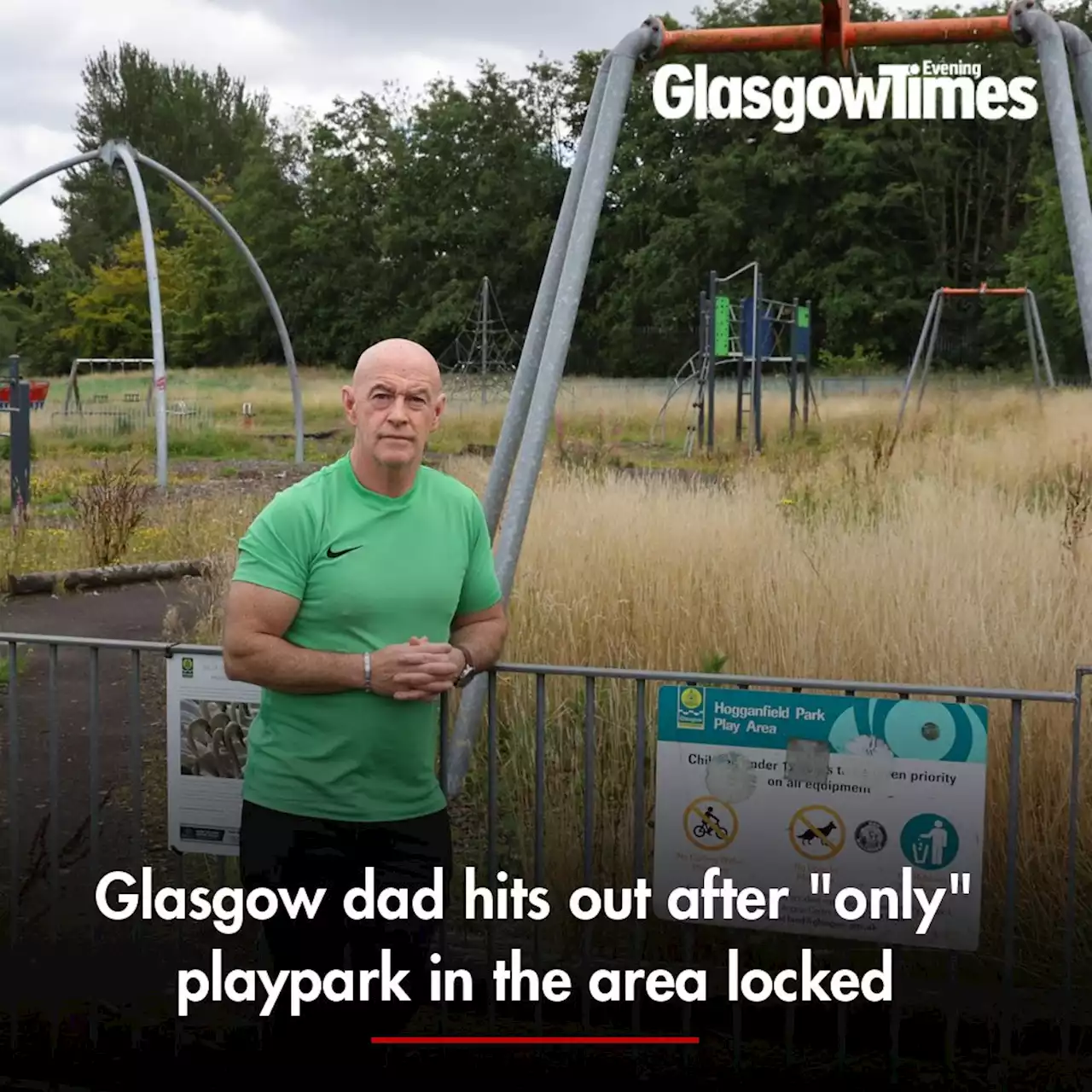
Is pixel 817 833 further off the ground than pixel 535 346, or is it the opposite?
pixel 535 346

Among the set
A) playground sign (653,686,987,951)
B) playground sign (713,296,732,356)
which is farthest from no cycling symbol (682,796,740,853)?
playground sign (713,296,732,356)

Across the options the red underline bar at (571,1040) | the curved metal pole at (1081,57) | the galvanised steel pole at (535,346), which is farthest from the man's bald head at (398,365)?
the curved metal pole at (1081,57)

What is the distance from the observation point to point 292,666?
272 centimetres

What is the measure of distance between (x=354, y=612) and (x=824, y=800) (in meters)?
1.00

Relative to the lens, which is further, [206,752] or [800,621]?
[800,621]

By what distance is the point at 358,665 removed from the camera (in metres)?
2.74

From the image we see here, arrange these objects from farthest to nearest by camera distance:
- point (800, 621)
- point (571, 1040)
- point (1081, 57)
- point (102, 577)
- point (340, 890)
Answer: point (102, 577), point (800, 621), point (1081, 57), point (571, 1040), point (340, 890)

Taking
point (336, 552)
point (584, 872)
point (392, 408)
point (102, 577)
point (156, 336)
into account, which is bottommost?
point (584, 872)

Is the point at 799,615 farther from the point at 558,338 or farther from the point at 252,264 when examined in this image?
the point at 252,264

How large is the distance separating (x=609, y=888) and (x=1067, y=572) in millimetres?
2710

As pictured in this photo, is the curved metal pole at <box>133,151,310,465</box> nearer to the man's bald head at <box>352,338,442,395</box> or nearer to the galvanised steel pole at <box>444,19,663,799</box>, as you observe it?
the galvanised steel pole at <box>444,19,663,799</box>

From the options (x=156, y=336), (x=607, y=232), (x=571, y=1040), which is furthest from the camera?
(x=607, y=232)

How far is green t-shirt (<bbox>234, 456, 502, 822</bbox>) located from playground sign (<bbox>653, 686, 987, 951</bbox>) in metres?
0.51

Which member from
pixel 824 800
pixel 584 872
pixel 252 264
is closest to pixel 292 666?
pixel 824 800
